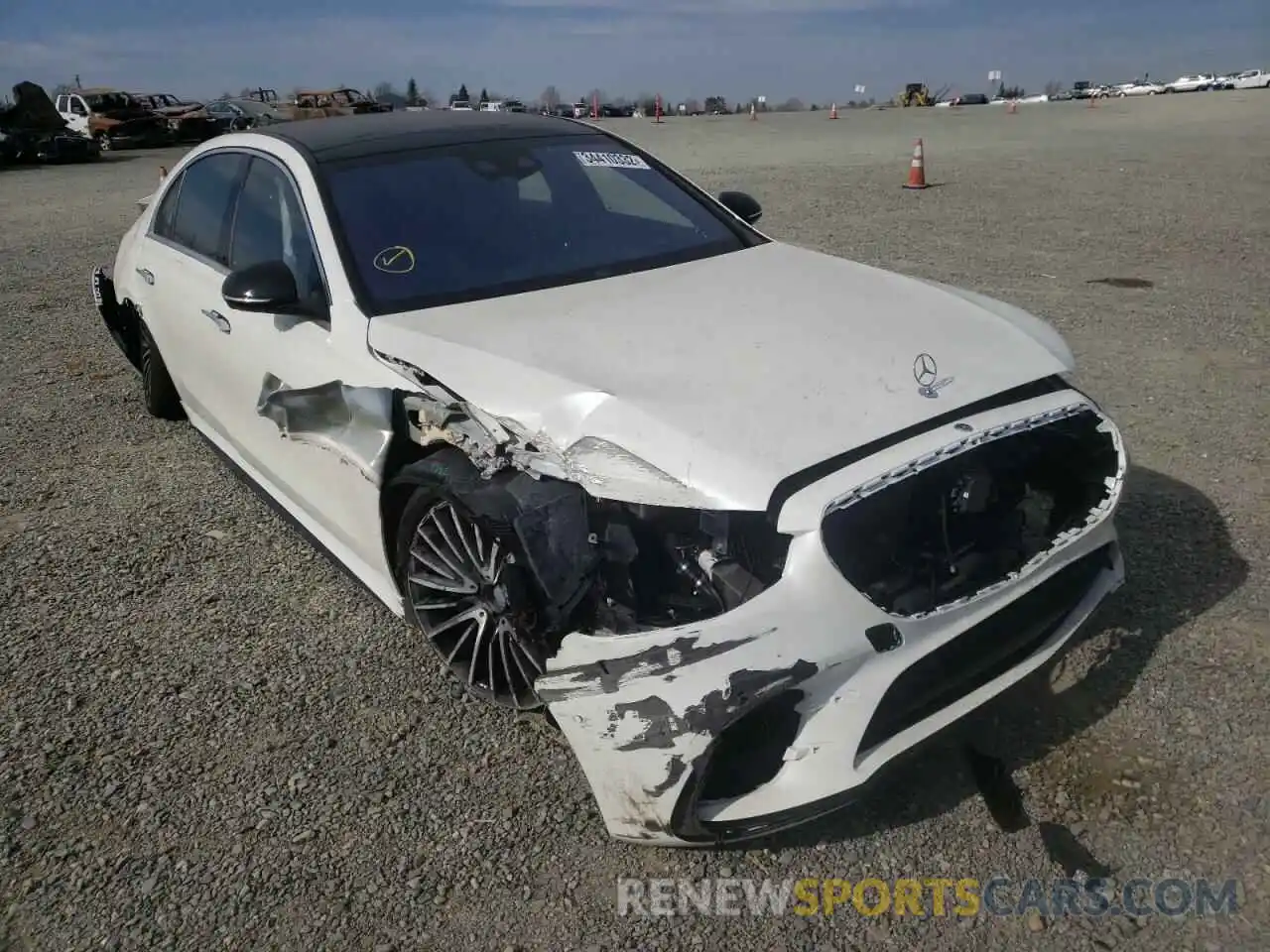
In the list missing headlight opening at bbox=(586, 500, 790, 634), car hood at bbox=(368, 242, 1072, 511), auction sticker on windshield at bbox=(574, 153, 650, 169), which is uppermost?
auction sticker on windshield at bbox=(574, 153, 650, 169)

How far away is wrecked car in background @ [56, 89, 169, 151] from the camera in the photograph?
28531 mm

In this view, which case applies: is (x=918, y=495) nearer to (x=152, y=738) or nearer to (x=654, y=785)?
(x=654, y=785)

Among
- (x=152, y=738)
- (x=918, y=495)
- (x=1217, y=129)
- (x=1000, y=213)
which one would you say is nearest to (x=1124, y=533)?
(x=918, y=495)

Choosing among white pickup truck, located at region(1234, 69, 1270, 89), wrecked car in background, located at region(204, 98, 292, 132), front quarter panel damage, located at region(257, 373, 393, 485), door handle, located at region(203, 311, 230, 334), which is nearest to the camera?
front quarter panel damage, located at region(257, 373, 393, 485)

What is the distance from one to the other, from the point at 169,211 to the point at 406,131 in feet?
5.38

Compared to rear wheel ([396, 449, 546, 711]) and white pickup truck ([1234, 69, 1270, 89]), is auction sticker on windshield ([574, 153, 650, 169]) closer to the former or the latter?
rear wheel ([396, 449, 546, 711])

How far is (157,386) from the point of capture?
17.2 ft

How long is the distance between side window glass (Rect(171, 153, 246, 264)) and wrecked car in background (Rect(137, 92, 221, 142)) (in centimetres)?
2793

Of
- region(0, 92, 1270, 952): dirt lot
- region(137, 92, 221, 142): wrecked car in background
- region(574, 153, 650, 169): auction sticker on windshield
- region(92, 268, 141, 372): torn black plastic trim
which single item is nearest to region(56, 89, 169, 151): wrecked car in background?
region(137, 92, 221, 142): wrecked car in background

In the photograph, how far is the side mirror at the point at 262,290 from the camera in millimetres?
3197

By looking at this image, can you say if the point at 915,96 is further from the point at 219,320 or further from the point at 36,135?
the point at 219,320

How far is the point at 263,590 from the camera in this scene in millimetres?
3787

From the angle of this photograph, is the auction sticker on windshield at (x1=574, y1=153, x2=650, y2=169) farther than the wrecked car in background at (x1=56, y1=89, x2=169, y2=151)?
No

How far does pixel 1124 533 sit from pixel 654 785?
2.45 metres
